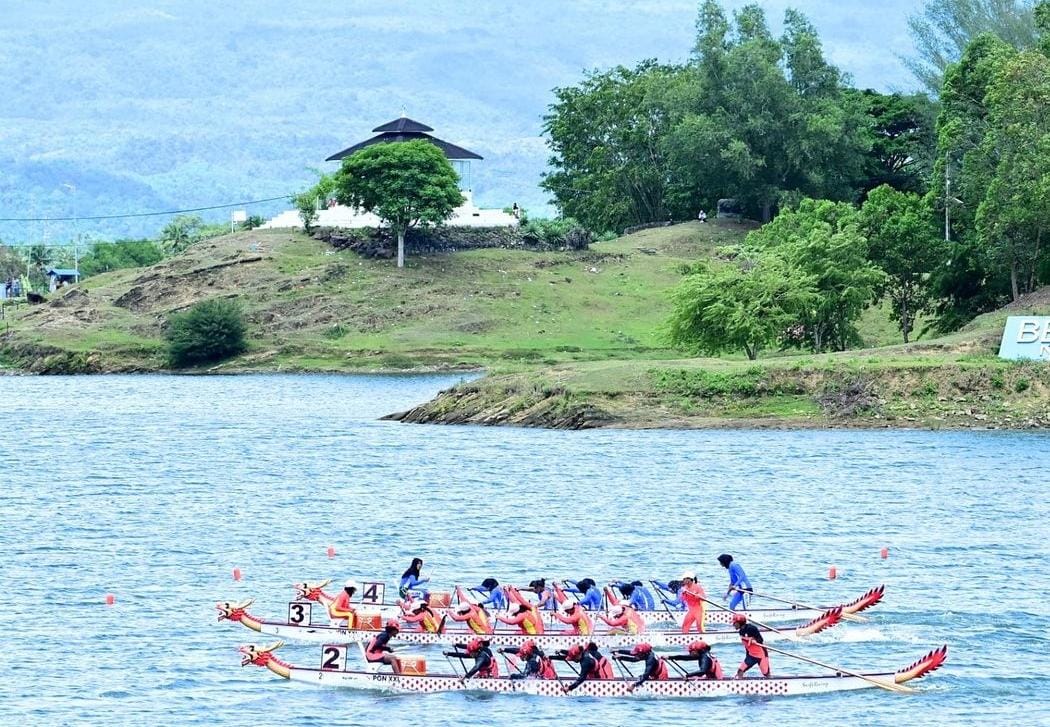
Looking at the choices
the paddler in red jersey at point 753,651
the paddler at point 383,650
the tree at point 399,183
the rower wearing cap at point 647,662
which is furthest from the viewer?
the tree at point 399,183

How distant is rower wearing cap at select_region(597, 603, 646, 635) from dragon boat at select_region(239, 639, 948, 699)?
3.66 meters

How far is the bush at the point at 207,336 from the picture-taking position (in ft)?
518

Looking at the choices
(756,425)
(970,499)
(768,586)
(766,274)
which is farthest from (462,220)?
(768,586)

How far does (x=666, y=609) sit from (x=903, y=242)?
73826 mm

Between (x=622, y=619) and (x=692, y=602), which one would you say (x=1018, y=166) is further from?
(x=622, y=619)

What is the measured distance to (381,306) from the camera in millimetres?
161375

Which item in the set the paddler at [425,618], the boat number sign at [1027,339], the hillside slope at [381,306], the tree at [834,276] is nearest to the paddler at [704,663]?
the paddler at [425,618]

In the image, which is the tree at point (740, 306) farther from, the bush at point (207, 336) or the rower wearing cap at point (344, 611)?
the rower wearing cap at point (344, 611)

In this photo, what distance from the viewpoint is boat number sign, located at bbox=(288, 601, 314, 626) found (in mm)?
55031

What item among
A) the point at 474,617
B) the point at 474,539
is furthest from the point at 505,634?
the point at 474,539

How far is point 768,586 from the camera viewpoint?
63.1m

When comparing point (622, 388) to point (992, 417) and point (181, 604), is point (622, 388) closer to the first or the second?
point (992, 417)

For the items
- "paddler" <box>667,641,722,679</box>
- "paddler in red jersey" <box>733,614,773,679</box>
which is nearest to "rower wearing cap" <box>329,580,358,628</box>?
"paddler" <box>667,641,722,679</box>

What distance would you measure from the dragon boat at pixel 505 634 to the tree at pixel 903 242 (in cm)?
7252
